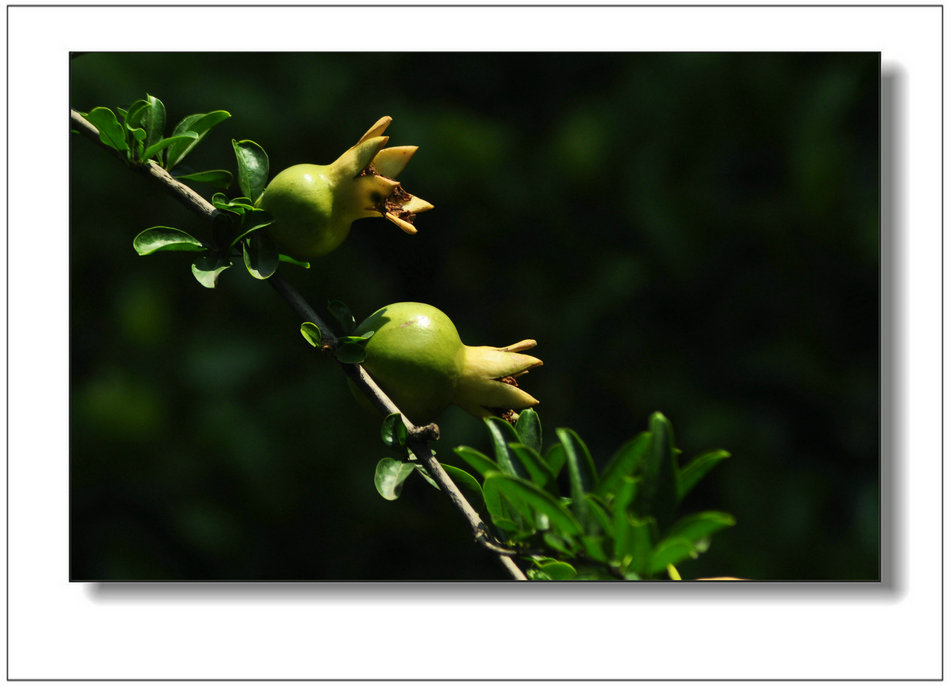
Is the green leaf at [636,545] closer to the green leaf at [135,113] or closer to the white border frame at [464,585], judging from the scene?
the white border frame at [464,585]

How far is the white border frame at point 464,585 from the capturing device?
3.50ft

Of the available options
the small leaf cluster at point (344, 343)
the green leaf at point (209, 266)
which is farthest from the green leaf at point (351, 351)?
the green leaf at point (209, 266)

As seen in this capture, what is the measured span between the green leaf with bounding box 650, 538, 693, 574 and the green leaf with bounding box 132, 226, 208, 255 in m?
0.46

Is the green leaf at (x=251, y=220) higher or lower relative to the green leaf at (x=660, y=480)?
higher

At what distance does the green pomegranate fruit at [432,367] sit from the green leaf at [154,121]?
256 mm

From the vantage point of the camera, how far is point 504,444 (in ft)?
2.43

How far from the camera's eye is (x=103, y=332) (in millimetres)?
1951

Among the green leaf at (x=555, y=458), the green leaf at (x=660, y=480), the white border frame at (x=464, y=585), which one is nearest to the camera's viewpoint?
the green leaf at (x=660, y=480)

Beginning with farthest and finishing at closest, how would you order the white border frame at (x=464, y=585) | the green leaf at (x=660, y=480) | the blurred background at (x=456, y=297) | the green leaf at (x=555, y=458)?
the blurred background at (x=456, y=297)
the white border frame at (x=464, y=585)
the green leaf at (x=555, y=458)
the green leaf at (x=660, y=480)

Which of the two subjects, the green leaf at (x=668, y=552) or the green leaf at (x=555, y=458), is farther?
the green leaf at (x=555, y=458)
